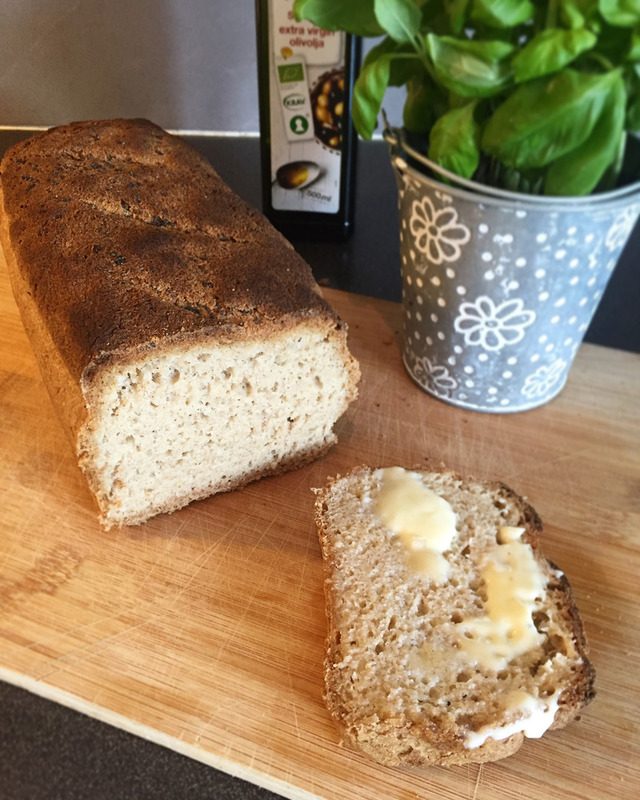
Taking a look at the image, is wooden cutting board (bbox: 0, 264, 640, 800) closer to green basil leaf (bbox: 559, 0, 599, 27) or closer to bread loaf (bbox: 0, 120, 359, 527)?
bread loaf (bbox: 0, 120, 359, 527)

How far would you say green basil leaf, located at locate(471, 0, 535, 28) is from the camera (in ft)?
3.82

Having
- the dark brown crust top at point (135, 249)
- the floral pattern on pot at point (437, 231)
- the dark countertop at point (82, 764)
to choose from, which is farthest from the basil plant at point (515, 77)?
the dark countertop at point (82, 764)

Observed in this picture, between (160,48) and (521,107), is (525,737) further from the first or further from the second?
(160,48)

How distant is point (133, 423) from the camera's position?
1.45 meters

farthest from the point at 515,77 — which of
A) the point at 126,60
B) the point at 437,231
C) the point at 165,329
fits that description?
the point at 126,60

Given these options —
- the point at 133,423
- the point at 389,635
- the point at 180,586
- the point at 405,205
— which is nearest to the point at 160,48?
the point at 405,205

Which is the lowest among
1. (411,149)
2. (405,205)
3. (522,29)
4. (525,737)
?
(525,737)

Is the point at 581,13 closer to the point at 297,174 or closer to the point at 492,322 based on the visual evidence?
the point at 492,322

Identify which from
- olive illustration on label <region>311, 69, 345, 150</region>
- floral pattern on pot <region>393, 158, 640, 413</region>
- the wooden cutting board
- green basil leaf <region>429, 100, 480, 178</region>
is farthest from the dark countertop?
olive illustration on label <region>311, 69, 345, 150</region>

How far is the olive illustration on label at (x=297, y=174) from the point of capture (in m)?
2.20

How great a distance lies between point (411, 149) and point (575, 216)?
1.29 feet

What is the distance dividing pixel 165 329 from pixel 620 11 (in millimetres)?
971

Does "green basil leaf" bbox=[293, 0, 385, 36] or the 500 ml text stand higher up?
"green basil leaf" bbox=[293, 0, 385, 36]

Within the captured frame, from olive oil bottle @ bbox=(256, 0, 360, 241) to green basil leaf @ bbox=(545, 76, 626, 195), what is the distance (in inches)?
36.4
